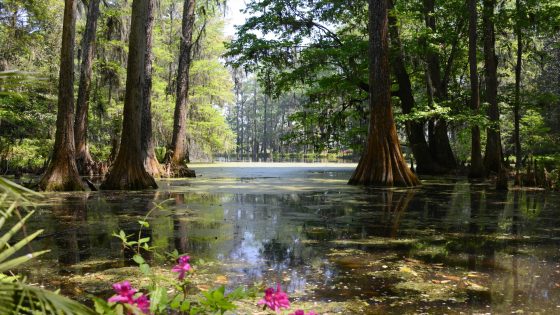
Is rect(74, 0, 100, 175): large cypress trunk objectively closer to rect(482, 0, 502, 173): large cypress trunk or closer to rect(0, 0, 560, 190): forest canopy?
rect(0, 0, 560, 190): forest canopy

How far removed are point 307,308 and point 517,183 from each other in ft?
39.8

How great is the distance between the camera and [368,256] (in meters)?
4.12

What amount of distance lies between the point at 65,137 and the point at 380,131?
25.9ft

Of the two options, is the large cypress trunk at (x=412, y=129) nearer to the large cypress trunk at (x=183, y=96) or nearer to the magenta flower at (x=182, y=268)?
the large cypress trunk at (x=183, y=96)

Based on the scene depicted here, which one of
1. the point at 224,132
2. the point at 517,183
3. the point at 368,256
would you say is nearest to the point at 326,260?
the point at 368,256

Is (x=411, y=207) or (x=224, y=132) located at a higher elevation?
(x=224, y=132)

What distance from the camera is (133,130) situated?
37.2ft

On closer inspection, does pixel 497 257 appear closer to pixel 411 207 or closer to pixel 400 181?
pixel 411 207

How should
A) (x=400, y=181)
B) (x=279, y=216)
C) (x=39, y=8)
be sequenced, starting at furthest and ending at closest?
1. (x=39, y=8)
2. (x=400, y=181)
3. (x=279, y=216)

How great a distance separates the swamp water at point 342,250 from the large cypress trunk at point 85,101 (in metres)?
10.2

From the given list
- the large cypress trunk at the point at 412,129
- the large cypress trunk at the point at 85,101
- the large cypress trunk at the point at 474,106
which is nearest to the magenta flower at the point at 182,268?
the large cypress trunk at the point at 474,106

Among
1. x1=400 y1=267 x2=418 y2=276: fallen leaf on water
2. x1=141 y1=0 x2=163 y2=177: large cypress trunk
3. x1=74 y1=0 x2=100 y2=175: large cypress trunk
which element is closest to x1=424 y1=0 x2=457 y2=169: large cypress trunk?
x1=141 y1=0 x2=163 y2=177: large cypress trunk

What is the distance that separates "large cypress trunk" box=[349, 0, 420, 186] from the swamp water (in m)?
4.03

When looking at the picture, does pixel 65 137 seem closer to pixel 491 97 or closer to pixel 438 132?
pixel 491 97
